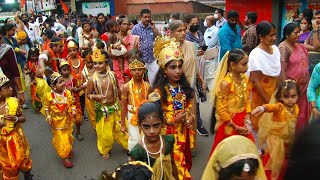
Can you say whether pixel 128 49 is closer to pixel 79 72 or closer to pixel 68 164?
pixel 79 72

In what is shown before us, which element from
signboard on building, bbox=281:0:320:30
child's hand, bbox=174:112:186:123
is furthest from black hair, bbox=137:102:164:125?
signboard on building, bbox=281:0:320:30

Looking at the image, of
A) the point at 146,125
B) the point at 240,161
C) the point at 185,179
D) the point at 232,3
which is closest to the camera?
the point at 240,161

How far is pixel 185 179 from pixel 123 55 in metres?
3.31

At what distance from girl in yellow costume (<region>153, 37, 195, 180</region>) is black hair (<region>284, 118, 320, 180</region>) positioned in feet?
9.77

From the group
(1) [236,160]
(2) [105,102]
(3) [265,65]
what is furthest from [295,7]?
(1) [236,160]

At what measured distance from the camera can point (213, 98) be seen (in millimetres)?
4656

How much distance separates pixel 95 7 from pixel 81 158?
1799 cm

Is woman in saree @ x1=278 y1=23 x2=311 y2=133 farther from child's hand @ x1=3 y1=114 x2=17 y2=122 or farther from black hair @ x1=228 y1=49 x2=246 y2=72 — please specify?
child's hand @ x1=3 y1=114 x2=17 y2=122

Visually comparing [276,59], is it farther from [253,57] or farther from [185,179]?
[185,179]

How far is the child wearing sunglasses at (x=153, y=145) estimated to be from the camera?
11.6ft

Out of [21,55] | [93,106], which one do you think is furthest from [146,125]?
[21,55]

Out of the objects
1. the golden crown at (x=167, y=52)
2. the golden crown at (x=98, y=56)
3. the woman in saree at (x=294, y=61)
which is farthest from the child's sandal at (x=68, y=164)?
the woman in saree at (x=294, y=61)

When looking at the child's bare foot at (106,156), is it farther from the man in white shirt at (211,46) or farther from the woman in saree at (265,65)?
the woman in saree at (265,65)

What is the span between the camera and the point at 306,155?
1.24 meters
